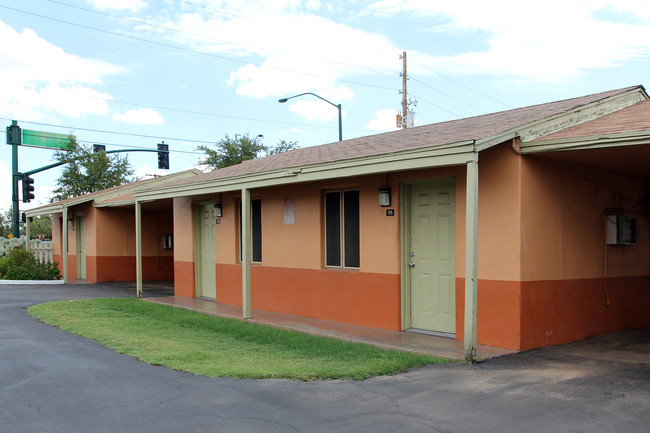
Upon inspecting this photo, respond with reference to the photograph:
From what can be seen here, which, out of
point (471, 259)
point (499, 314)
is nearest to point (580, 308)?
point (499, 314)

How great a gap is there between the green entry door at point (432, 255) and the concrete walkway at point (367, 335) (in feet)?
1.08

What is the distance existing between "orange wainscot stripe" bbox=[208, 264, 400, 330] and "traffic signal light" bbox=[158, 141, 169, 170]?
40.7 ft

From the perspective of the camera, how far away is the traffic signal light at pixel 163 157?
23578 millimetres

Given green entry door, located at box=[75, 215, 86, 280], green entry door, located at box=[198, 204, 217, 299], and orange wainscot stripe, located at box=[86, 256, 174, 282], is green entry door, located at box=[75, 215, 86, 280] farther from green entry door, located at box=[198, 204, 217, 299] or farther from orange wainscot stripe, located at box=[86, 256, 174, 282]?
green entry door, located at box=[198, 204, 217, 299]

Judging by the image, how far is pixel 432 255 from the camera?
8.41 m

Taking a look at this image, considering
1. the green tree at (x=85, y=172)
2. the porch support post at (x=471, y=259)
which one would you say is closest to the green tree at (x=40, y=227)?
the green tree at (x=85, y=172)

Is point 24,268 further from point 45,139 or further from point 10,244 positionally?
point 45,139

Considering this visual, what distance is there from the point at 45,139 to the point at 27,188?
4.25 m

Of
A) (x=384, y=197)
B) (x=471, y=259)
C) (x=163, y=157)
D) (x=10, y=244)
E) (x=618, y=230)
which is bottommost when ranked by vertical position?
(x=10, y=244)

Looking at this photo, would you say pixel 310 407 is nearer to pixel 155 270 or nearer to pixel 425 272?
pixel 425 272

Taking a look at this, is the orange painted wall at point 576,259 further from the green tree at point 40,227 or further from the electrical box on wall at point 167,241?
the green tree at point 40,227

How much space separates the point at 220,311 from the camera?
1128 cm

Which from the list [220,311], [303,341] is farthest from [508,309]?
[220,311]

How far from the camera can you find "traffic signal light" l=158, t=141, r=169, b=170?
23578 mm
